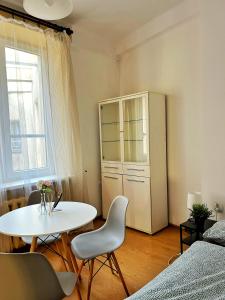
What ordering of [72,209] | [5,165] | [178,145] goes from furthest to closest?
[178,145] < [5,165] < [72,209]

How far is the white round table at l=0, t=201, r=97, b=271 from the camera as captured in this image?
5.41 ft

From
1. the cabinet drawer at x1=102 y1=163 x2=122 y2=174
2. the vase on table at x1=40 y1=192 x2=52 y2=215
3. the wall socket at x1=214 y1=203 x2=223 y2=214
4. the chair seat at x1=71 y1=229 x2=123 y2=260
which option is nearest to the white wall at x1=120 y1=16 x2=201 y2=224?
the wall socket at x1=214 y1=203 x2=223 y2=214

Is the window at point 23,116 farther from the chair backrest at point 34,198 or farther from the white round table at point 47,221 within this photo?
the white round table at point 47,221

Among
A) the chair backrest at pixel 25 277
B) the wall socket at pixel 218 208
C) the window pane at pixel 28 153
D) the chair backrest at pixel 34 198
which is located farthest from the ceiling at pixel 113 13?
the chair backrest at pixel 25 277

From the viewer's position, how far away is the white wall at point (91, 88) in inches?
136

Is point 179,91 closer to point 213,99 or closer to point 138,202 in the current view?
point 213,99

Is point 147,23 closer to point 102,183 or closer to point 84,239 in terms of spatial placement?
point 102,183

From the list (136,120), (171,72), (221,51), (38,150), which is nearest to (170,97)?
(171,72)

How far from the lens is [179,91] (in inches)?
123

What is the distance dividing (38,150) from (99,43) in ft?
6.57

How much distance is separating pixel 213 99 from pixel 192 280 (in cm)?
184

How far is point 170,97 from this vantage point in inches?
127

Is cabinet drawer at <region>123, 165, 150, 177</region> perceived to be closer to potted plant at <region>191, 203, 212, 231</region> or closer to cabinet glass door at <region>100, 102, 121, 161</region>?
cabinet glass door at <region>100, 102, 121, 161</region>

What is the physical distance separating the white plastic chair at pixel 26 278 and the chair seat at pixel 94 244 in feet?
1.82
